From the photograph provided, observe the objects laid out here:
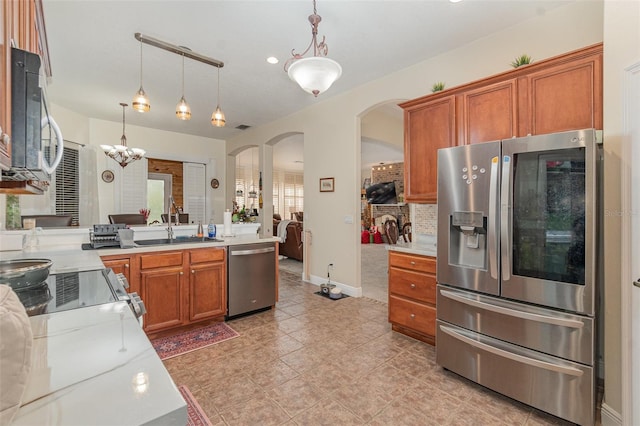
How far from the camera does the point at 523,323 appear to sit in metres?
1.95

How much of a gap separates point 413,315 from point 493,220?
1.24m

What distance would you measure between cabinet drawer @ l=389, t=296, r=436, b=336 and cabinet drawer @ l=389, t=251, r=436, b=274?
332mm

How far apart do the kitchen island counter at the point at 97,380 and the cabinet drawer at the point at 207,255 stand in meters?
2.15

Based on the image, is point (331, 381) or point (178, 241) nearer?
point (331, 381)

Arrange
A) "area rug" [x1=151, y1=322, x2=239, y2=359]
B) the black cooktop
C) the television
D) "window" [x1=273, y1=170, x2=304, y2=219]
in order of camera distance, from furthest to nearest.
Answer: "window" [x1=273, y1=170, x2=304, y2=219], the television, "area rug" [x1=151, y1=322, x2=239, y2=359], the black cooktop

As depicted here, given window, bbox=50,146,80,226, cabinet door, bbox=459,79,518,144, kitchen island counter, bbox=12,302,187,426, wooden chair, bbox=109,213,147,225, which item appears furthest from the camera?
window, bbox=50,146,80,226

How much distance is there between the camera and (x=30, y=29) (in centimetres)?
134

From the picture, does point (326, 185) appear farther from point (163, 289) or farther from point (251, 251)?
point (163, 289)

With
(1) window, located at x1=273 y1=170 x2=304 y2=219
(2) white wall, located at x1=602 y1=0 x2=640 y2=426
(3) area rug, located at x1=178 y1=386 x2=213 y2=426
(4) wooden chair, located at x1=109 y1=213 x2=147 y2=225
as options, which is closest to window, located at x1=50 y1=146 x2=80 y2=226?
(4) wooden chair, located at x1=109 y1=213 x2=147 y2=225

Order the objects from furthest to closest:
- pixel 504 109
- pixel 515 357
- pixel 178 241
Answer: pixel 178 241
pixel 504 109
pixel 515 357

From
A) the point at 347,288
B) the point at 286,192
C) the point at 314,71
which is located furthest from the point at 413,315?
the point at 286,192

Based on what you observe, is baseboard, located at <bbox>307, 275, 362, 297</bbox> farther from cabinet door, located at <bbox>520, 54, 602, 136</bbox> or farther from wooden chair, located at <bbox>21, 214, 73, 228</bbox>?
wooden chair, located at <bbox>21, 214, 73, 228</bbox>

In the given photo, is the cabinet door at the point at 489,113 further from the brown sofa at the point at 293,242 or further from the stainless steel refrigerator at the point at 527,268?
the brown sofa at the point at 293,242

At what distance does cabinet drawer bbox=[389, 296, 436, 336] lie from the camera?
107 inches
